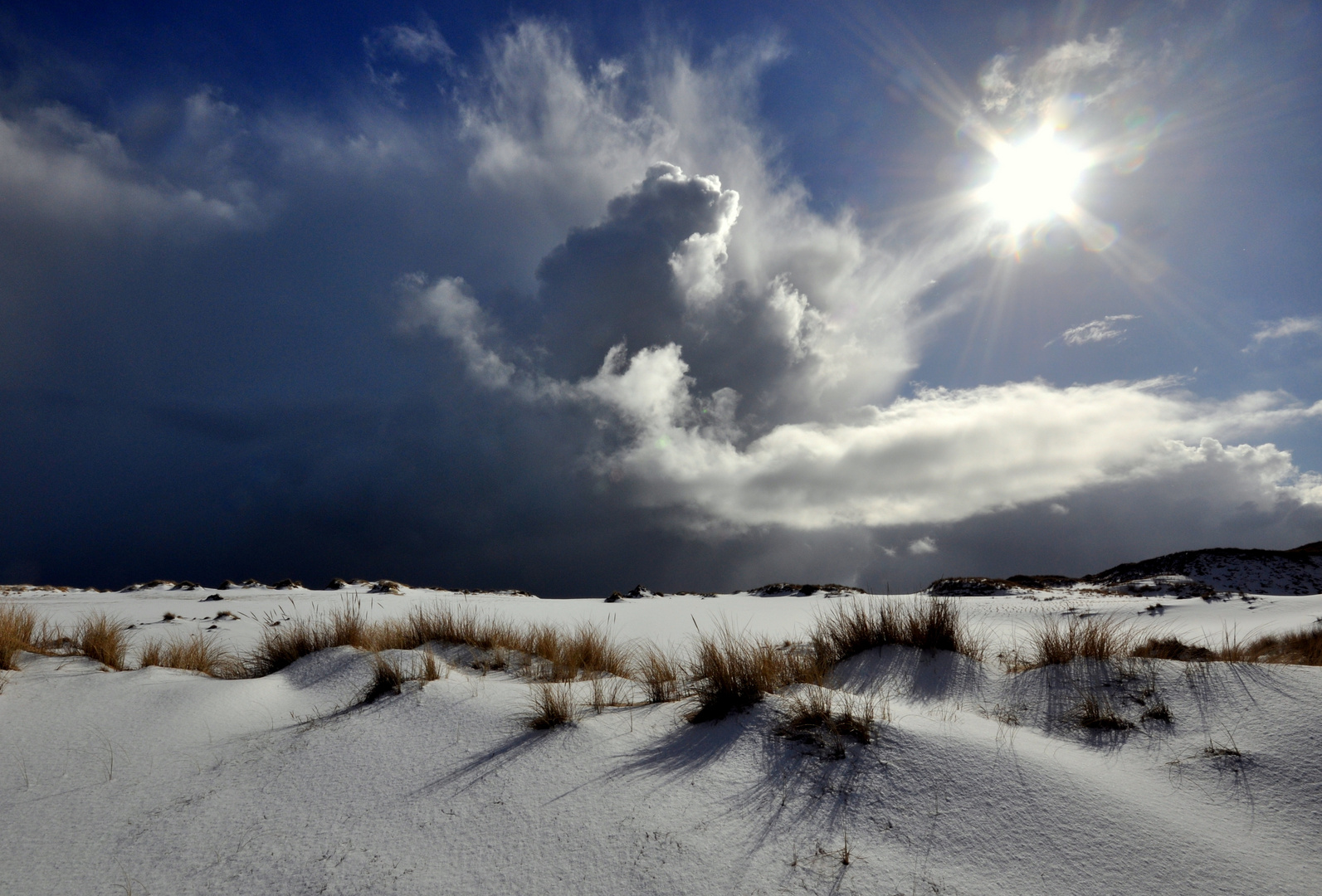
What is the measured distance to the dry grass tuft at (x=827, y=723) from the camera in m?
2.56

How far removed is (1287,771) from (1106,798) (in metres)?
0.90

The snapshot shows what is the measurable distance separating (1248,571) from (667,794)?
2451 cm

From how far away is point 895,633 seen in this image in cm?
455

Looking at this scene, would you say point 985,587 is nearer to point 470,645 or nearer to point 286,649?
point 470,645

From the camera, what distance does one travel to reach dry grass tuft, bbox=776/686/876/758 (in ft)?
8.39

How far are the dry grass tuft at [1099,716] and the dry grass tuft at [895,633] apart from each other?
1.06 metres

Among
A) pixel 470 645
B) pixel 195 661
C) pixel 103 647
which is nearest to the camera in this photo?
pixel 103 647

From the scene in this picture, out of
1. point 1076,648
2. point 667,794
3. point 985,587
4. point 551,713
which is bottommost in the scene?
point 667,794

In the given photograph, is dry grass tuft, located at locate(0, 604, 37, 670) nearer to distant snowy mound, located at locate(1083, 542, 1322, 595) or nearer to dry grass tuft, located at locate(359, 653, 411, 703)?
dry grass tuft, located at locate(359, 653, 411, 703)

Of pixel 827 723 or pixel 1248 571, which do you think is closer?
pixel 827 723

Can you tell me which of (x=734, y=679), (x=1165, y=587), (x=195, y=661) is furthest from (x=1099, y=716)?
(x=1165, y=587)

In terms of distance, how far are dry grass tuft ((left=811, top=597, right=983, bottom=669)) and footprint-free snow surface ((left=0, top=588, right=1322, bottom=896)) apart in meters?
0.61

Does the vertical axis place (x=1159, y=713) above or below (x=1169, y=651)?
below

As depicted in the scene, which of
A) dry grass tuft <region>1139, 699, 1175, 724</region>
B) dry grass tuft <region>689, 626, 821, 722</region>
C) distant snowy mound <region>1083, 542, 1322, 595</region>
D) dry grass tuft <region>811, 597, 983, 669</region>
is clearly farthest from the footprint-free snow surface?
distant snowy mound <region>1083, 542, 1322, 595</region>
